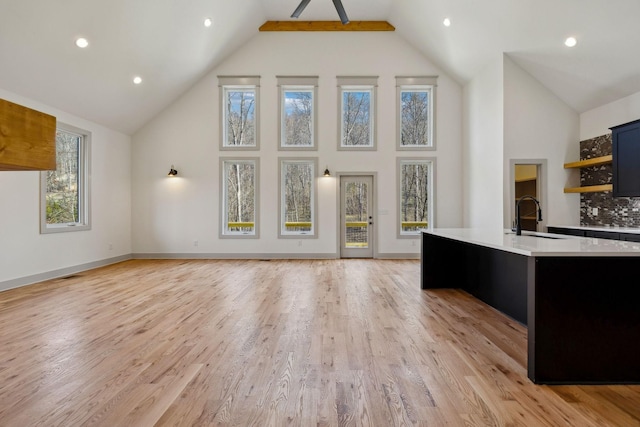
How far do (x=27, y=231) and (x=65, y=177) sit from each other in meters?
1.33

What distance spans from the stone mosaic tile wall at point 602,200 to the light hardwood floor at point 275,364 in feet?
9.87

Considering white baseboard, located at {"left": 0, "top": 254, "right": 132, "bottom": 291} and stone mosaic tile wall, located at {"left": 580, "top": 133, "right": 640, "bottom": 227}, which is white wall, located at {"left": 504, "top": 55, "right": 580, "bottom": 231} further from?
white baseboard, located at {"left": 0, "top": 254, "right": 132, "bottom": 291}

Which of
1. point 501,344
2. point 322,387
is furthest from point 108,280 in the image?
point 501,344

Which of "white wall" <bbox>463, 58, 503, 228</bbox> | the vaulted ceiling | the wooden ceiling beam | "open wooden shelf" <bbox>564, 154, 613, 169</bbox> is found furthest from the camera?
the wooden ceiling beam

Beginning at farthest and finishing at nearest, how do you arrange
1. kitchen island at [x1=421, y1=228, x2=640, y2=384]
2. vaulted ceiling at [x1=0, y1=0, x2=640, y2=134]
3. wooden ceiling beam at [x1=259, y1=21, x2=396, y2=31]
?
wooden ceiling beam at [x1=259, y1=21, x2=396, y2=31] → vaulted ceiling at [x1=0, y1=0, x2=640, y2=134] → kitchen island at [x1=421, y1=228, x2=640, y2=384]

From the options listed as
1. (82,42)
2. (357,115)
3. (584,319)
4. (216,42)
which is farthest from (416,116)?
(584,319)

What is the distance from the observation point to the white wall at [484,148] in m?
6.41

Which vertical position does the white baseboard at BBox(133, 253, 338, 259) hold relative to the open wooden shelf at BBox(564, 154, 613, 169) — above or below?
below

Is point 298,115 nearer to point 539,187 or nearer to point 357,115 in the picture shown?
point 357,115

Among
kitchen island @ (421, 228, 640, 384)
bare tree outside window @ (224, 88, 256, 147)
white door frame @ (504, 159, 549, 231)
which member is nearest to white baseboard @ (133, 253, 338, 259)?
bare tree outside window @ (224, 88, 256, 147)

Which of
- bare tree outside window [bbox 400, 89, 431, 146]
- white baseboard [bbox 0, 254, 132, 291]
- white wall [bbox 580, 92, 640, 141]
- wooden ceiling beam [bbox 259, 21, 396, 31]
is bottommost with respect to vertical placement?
white baseboard [bbox 0, 254, 132, 291]

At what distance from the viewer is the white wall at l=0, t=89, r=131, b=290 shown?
197 inches

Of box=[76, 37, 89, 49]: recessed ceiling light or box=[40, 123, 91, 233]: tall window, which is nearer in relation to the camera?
box=[76, 37, 89, 49]: recessed ceiling light

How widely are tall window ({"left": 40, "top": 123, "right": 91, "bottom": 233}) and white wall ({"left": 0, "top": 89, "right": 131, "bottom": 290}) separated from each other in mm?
112
